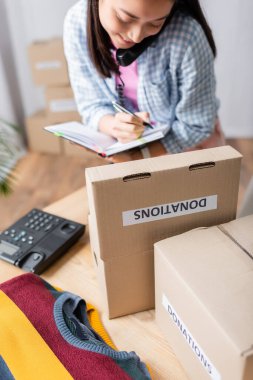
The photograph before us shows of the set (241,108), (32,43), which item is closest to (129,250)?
(32,43)

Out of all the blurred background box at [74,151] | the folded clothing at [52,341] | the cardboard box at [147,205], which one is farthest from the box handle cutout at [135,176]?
the blurred background box at [74,151]

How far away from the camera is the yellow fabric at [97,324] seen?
0.67 metres

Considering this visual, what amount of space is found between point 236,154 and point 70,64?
69cm

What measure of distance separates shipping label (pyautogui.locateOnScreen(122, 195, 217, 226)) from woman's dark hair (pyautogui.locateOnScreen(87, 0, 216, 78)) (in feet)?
1.80

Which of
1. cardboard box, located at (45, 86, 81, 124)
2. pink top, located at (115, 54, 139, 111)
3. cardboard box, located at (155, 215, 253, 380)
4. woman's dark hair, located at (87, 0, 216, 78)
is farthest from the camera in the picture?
cardboard box, located at (45, 86, 81, 124)

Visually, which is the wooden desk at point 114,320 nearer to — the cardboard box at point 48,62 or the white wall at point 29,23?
the cardboard box at point 48,62

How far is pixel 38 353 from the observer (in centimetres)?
58

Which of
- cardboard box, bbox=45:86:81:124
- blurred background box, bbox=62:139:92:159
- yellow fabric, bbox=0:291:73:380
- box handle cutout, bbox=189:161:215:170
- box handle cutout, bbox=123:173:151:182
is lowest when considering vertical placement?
blurred background box, bbox=62:139:92:159

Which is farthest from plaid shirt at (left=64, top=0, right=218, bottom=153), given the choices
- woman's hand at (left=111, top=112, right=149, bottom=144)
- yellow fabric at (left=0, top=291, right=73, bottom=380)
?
yellow fabric at (left=0, top=291, right=73, bottom=380)

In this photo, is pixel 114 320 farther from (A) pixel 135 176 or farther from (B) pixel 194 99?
(B) pixel 194 99

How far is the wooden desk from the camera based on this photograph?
64 cm

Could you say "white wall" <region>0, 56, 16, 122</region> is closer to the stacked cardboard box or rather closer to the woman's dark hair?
the stacked cardboard box

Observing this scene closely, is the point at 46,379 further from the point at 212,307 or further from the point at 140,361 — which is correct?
the point at 212,307

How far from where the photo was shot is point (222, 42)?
2420 millimetres
